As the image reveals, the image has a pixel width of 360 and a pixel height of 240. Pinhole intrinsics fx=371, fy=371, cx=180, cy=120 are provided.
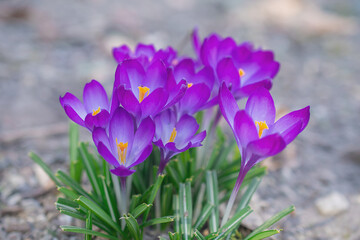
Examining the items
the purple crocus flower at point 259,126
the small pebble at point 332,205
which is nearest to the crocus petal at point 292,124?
the purple crocus flower at point 259,126

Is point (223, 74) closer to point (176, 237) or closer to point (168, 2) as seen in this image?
point (176, 237)

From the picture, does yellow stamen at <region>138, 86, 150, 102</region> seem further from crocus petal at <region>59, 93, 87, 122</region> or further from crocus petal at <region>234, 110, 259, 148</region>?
crocus petal at <region>234, 110, 259, 148</region>

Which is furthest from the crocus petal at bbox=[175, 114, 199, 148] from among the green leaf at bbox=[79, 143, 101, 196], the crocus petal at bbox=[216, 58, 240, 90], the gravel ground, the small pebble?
the small pebble

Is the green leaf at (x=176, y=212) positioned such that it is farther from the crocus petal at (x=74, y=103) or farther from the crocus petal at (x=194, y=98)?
A: the crocus petal at (x=74, y=103)

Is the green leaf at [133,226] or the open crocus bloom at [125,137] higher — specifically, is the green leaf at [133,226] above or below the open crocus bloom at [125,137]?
below

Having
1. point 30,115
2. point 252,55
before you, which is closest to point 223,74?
point 252,55

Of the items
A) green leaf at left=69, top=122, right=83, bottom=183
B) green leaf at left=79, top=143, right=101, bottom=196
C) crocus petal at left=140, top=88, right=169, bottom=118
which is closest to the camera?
crocus petal at left=140, top=88, right=169, bottom=118

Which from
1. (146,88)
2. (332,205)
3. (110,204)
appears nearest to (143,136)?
(146,88)
